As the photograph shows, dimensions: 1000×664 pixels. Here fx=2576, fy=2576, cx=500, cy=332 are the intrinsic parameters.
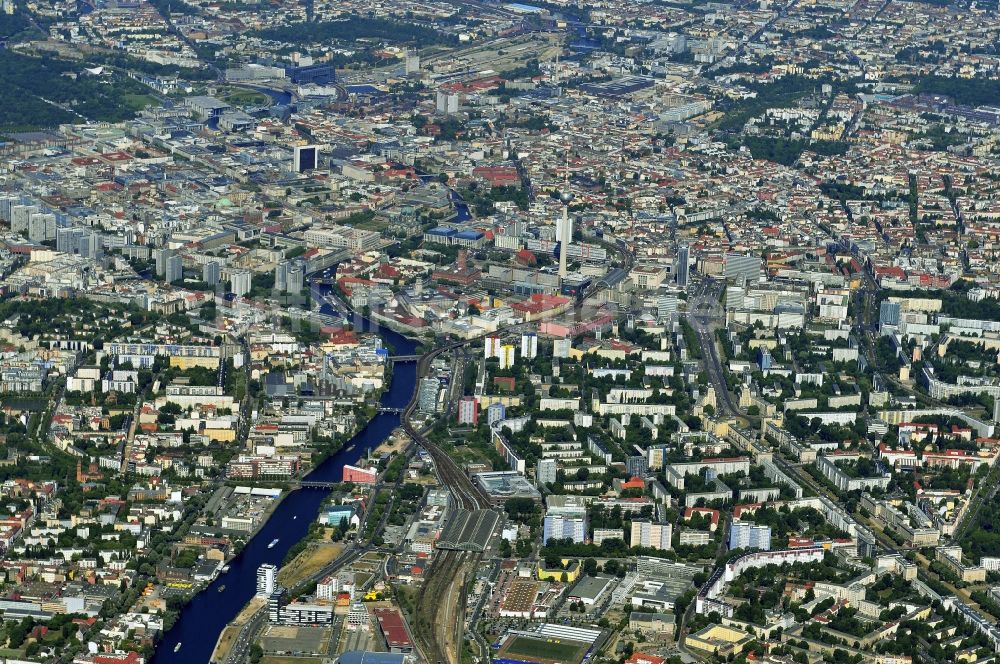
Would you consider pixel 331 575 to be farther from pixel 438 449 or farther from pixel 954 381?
pixel 954 381

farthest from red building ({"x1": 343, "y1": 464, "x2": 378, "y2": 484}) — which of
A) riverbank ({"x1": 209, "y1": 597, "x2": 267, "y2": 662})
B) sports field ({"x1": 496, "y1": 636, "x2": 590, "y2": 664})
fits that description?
sports field ({"x1": 496, "y1": 636, "x2": 590, "y2": 664})

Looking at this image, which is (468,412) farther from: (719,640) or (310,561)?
(719,640)

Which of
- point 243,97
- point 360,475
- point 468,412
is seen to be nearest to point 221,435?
point 360,475

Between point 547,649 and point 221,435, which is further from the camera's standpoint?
point 221,435

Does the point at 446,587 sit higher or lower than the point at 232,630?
higher

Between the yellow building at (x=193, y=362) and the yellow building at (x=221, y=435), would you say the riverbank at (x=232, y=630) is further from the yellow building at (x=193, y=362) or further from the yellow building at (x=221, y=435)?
the yellow building at (x=193, y=362)

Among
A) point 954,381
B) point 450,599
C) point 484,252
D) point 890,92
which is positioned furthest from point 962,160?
point 450,599
